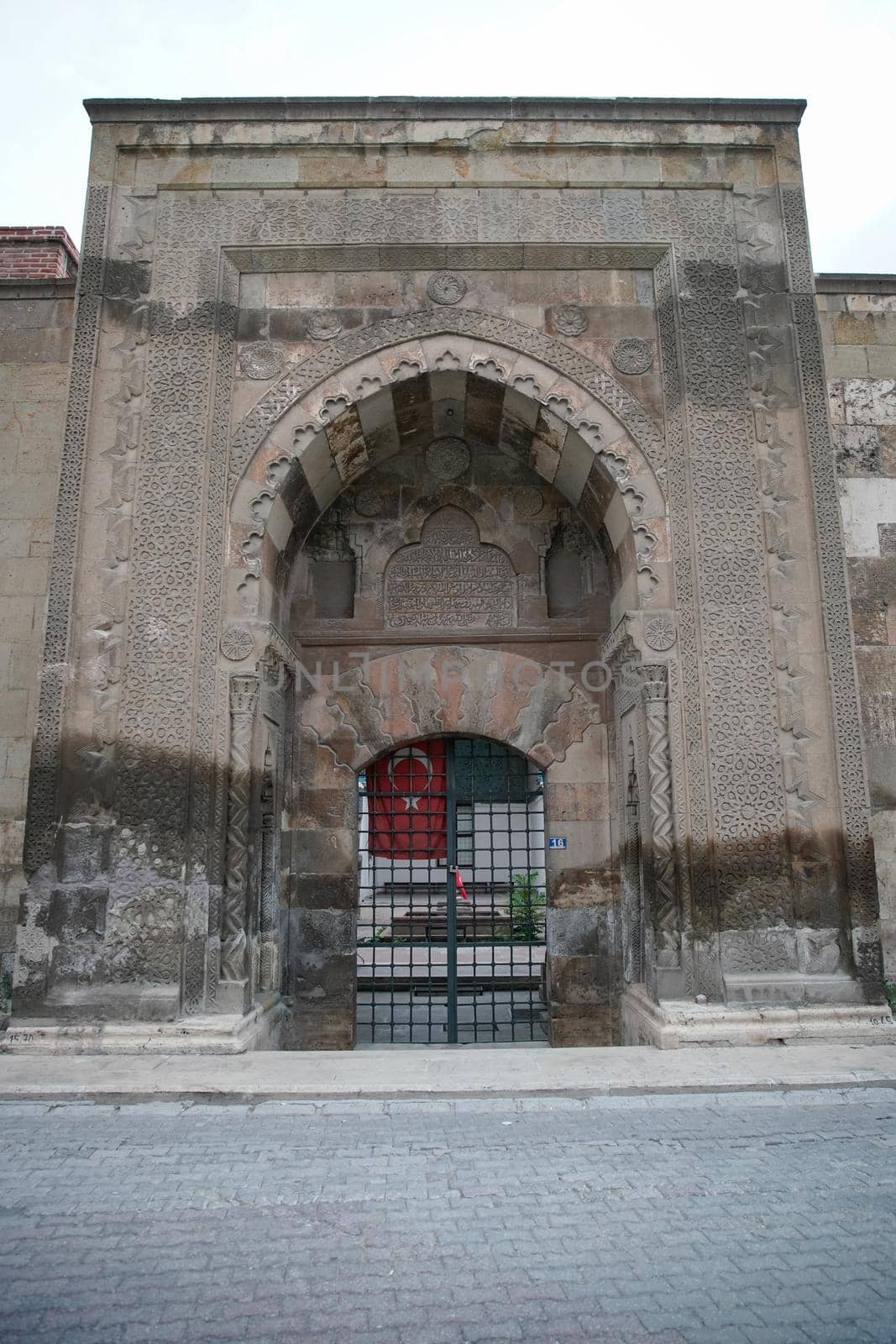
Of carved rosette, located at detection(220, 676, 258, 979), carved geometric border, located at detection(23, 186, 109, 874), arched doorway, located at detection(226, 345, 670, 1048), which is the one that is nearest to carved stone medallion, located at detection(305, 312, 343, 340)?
arched doorway, located at detection(226, 345, 670, 1048)

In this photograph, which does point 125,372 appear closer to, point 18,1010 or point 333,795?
point 333,795

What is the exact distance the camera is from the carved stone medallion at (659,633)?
588 centimetres

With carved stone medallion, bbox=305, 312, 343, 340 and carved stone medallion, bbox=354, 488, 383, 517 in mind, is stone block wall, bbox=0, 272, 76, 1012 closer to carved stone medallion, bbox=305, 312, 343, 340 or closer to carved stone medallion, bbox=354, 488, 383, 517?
carved stone medallion, bbox=305, 312, 343, 340

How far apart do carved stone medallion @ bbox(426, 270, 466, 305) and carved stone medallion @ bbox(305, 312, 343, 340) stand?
2.34ft

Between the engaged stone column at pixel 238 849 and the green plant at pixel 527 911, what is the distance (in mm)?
2178

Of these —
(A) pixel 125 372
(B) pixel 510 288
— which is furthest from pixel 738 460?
(A) pixel 125 372

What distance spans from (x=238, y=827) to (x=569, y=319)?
4.28m

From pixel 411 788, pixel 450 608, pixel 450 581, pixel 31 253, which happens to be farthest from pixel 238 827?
pixel 31 253

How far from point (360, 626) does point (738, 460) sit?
313cm

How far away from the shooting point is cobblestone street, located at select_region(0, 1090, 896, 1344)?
2424 mm

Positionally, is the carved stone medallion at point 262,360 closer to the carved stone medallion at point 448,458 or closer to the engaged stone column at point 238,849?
the carved stone medallion at point 448,458

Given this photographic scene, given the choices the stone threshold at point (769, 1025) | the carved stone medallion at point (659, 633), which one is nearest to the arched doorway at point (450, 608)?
the carved stone medallion at point (659, 633)

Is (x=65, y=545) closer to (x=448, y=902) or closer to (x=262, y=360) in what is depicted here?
(x=262, y=360)

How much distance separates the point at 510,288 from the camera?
21.1ft
